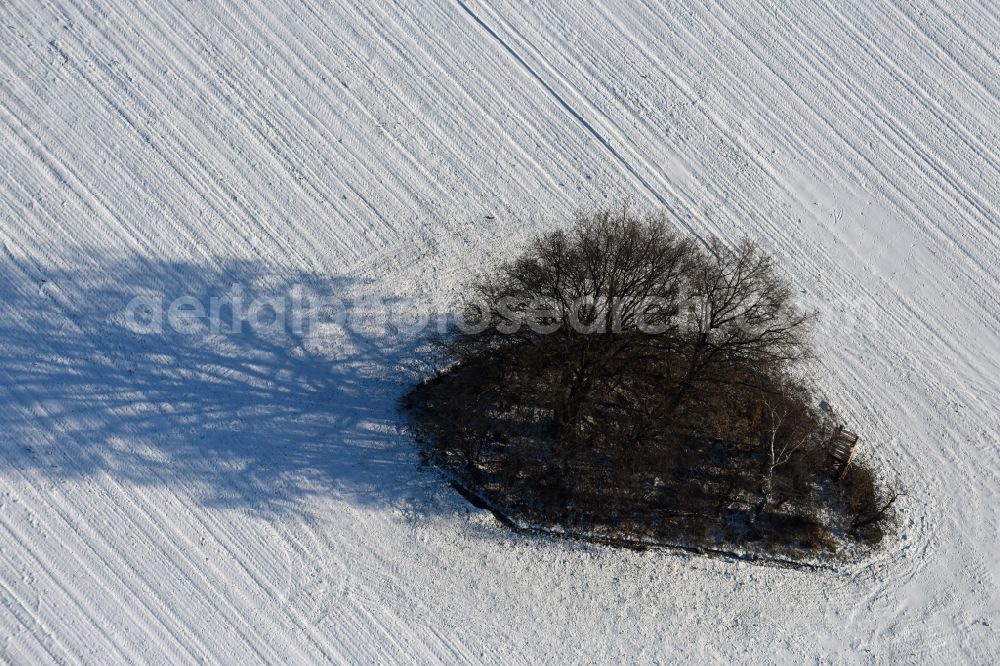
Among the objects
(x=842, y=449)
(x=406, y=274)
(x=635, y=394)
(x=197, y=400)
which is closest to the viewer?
(x=635, y=394)

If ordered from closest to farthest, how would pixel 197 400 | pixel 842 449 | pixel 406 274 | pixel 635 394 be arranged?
pixel 635 394
pixel 197 400
pixel 842 449
pixel 406 274

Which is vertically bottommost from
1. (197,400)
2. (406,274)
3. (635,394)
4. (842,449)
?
(197,400)

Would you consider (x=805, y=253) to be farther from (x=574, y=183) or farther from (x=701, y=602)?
(x=701, y=602)

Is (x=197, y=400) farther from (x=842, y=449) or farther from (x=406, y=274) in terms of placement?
(x=842, y=449)

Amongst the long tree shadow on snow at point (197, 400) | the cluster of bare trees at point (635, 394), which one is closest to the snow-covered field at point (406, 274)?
the long tree shadow on snow at point (197, 400)

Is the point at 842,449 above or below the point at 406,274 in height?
above

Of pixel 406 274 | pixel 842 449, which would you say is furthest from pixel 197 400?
pixel 842 449

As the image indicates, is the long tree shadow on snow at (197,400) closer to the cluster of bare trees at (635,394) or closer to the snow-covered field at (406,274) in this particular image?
the snow-covered field at (406,274)

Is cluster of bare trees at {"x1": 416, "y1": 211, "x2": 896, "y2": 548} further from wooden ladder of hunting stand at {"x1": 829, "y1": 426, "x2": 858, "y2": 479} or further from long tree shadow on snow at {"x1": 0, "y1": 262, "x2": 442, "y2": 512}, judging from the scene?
long tree shadow on snow at {"x1": 0, "y1": 262, "x2": 442, "y2": 512}
